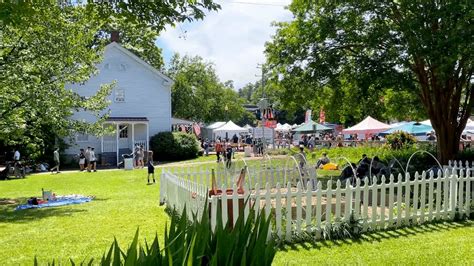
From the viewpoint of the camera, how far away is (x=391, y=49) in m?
14.1

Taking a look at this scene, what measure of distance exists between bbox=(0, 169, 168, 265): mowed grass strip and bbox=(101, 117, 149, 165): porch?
16.5m

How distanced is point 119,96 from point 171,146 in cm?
572

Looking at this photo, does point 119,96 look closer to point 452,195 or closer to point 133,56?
point 133,56

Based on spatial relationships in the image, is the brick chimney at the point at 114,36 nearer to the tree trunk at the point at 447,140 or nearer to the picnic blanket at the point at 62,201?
the picnic blanket at the point at 62,201

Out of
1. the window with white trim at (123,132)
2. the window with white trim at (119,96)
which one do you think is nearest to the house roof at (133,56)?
the window with white trim at (119,96)

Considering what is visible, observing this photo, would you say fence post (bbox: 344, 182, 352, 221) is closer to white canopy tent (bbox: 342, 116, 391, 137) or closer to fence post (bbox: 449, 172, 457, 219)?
fence post (bbox: 449, 172, 457, 219)

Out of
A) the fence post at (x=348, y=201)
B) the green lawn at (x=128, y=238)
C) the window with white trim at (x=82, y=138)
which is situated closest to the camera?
the green lawn at (x=128, y=238)

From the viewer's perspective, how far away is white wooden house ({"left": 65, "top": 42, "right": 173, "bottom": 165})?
1292 inches

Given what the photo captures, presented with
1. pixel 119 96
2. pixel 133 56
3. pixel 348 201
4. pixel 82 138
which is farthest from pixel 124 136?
pixel 348 201

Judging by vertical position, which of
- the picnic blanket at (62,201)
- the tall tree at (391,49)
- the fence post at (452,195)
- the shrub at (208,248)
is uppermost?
the tall tree at (391,49)

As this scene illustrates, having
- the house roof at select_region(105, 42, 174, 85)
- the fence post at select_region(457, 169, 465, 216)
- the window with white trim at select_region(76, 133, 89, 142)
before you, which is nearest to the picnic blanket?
the fence post at select_region(457, 169, 465, 216)

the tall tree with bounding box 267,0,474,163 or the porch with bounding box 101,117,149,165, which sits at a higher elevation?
the tall tree with bounding box 267,0,474,163

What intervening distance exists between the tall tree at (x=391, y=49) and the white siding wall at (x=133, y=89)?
19658 millimetres

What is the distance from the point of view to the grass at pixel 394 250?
6.41m
